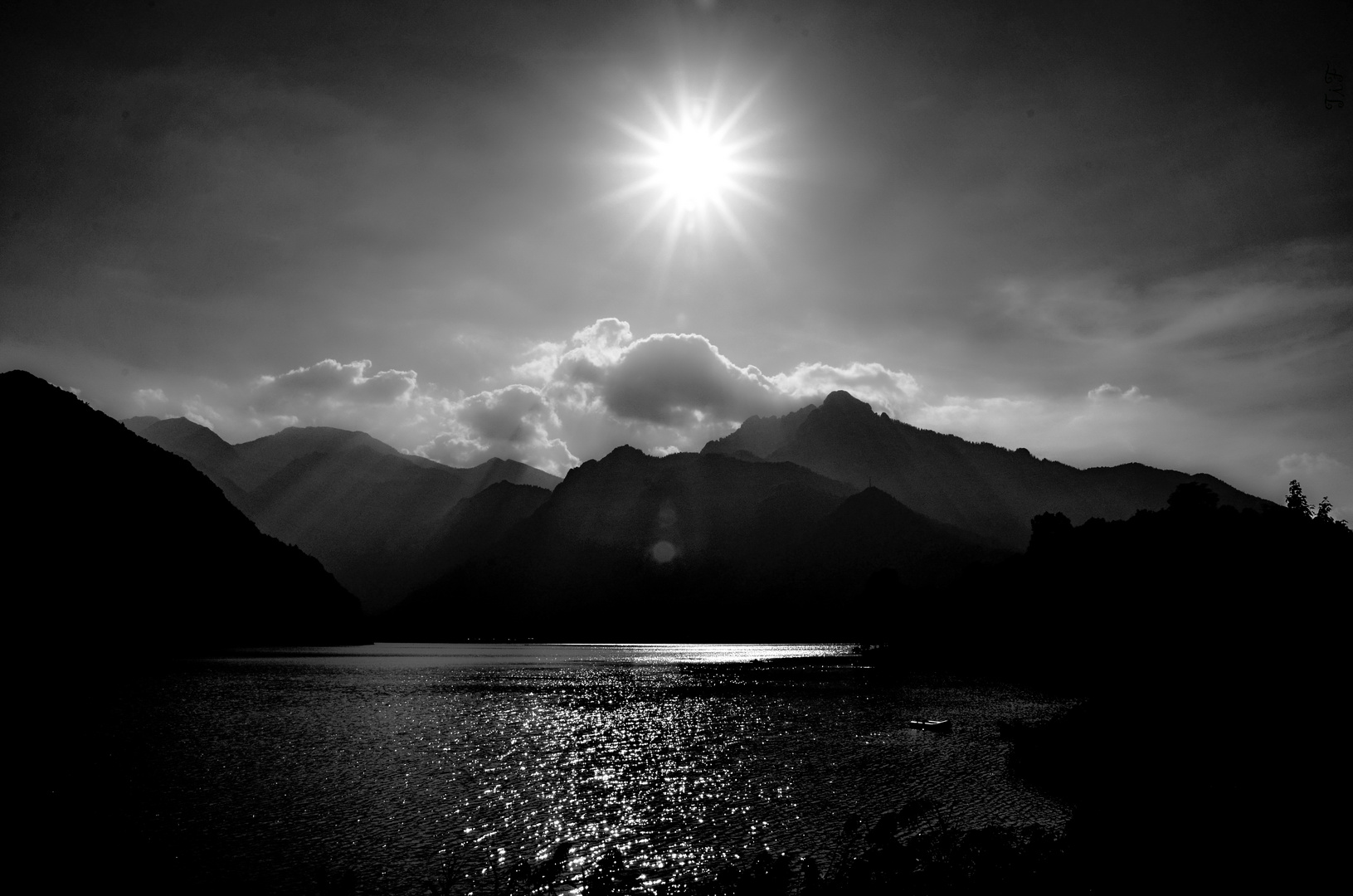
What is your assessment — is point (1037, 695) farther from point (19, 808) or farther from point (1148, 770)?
point (19, 808)

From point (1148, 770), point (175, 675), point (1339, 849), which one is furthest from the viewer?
point (175, 675)

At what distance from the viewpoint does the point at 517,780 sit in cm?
5369

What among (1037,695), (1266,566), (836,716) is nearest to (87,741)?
(836,716)

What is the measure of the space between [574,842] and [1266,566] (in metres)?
115

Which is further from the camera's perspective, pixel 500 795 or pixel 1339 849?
pixel 500 795

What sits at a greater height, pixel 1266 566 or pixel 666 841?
pixel 1266 566

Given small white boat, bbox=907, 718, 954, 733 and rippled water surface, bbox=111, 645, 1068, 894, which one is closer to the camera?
rippled water surface, bbox=111, 645, 1068, 894

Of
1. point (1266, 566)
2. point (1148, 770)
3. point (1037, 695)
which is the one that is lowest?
point (1037, 695)

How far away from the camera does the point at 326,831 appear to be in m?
39.7

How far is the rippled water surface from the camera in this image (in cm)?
3656

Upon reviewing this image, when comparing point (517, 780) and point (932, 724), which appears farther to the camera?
point (932, 724)

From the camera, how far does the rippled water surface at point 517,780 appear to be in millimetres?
36562

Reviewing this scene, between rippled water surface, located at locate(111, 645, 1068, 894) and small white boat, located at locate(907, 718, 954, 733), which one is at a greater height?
rippled water surface, located at locate(111, 645, 1068, 894)

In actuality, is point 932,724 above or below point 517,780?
below
